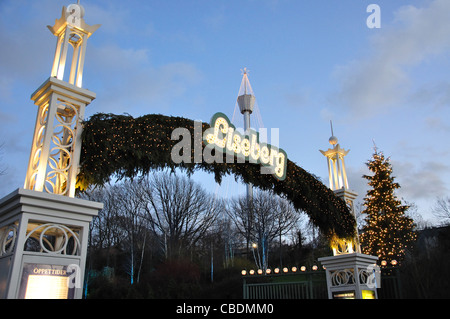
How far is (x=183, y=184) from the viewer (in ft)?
88.3

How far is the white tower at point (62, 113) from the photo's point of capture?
4609 millimetres

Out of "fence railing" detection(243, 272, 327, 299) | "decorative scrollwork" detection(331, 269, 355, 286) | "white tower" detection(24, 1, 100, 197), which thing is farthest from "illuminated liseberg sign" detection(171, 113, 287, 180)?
"fence railing" detection(243, 272, 327, 299)

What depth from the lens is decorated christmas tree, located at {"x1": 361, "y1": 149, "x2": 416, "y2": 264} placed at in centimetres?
1686

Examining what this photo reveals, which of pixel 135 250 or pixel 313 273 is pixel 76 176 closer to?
pixel 313 273

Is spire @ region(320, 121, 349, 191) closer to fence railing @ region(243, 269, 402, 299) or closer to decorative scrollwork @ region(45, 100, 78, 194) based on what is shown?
fence railing @ region(243, 269, 402, 299)

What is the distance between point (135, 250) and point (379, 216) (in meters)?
15.4

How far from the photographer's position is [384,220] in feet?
57.6

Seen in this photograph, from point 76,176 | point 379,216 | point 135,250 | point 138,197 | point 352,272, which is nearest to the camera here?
point 76,176

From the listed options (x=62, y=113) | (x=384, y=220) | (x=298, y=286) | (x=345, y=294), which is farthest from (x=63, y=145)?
(x=384, y=220)

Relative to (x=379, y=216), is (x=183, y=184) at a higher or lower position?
higher

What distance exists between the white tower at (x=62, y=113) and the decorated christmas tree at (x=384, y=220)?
51.2 ft

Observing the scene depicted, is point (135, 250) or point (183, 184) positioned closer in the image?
point (135, 250)

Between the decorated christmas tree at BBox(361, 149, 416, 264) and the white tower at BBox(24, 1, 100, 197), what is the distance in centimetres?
1560
